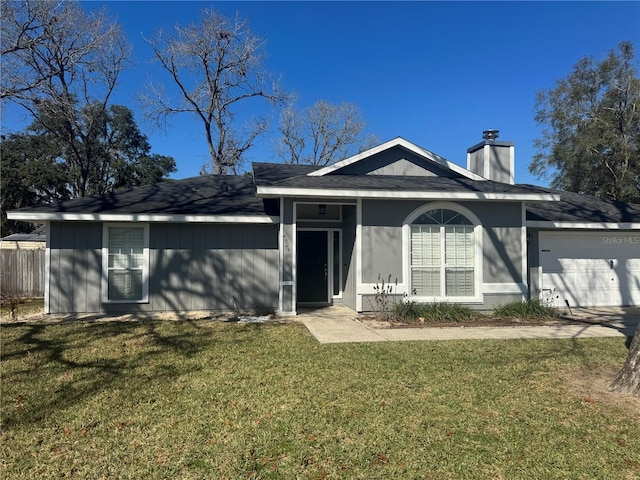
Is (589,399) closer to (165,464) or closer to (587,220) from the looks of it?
(165,464)

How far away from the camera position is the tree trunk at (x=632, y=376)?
4.75 meters

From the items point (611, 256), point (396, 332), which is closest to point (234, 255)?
point (396, 332)

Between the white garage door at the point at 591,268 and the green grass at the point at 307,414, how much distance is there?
5.66 metres

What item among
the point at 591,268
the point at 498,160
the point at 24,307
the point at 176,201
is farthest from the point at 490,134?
the point at 24,307

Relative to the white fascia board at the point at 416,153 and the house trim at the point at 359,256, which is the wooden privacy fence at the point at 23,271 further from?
the house trim at the point at 359,256

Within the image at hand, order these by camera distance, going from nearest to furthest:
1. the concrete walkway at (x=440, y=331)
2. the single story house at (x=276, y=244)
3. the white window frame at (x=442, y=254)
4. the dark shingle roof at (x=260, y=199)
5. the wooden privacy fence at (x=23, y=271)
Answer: the concrete walkway at (x=440, y=331) → the single story house at (x=276, y=244) → the dark shingle roof at (x=260, y=199) → the white window frame at (x=442, y=254) → the wooden privacy fence at (x=23, y=271)

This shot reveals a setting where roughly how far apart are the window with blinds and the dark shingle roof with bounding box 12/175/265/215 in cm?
62

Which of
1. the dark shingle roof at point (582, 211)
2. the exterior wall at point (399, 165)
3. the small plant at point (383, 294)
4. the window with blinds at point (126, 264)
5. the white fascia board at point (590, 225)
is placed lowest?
the small plant at point (383, 294)

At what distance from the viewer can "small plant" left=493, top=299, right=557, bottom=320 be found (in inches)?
402

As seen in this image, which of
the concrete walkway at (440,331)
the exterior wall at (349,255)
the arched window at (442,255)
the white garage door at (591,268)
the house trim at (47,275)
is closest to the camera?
the concrete walkway at (440,331)

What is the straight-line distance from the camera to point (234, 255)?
35.7 feet

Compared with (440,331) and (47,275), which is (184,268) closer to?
(47,275)

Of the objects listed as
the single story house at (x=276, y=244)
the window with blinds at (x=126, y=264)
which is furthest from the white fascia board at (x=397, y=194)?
the window with blinds at (x=126, y=264)

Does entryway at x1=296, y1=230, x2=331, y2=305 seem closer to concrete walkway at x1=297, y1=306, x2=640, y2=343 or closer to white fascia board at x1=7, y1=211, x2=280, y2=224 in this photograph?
white fascia board at x1=7, y1=211, x2=280, y2=224
